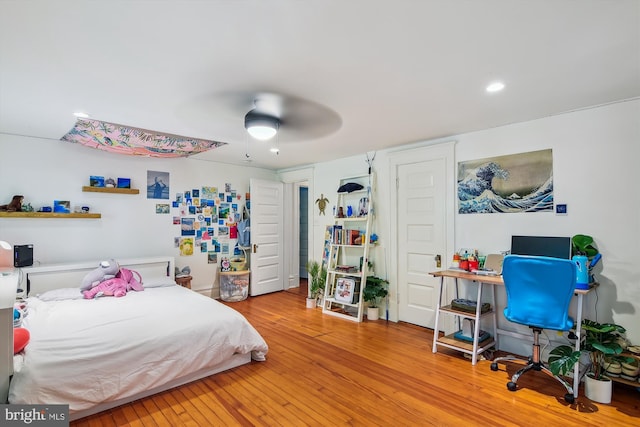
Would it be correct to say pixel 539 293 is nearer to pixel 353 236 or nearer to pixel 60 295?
pixel 353 236

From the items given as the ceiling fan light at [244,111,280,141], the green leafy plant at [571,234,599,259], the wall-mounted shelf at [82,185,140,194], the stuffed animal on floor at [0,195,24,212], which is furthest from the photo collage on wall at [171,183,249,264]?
the green leafy plant at [571,234,599,259]

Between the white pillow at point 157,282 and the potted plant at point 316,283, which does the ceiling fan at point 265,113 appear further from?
the potted plant at point 316,283

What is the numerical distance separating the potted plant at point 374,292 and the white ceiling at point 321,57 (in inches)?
87.6

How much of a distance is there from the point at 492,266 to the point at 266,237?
3689 millimetres

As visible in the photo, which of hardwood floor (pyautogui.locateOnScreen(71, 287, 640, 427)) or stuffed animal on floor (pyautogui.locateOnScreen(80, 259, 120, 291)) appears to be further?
stuffed animal on floor (pyautogui.locateOnScreen(80, 259, 120, 291))

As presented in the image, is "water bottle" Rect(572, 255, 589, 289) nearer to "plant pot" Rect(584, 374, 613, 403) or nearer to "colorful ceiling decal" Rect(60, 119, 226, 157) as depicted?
"plant pot" Rect(584, 374, 613, 403)

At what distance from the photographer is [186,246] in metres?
5.02

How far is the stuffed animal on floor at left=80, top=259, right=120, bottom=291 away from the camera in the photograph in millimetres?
3539

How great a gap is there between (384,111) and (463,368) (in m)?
2.48

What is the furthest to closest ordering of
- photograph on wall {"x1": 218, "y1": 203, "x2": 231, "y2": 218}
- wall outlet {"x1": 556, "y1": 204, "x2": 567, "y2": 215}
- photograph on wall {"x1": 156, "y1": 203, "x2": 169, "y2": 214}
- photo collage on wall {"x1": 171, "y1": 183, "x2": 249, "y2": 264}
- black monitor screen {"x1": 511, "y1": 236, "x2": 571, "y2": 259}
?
photograph on wall {"x1": 218, "y1": 203, "x2": 231, "y2": 218}, photo collage on wall {"x1": 171, "y1": 183, "x2": 249, "y2": 264}, photograph on wall {"x1": 156, "y1": 203, "x2": 169, "y2": 214}, wall outlet {"x1": 556, "y1": 204, "x2": 567, "y2": 215}, black monitor screen {"x1": 511, "y1": 236, "x2": 571, "y2": 259}

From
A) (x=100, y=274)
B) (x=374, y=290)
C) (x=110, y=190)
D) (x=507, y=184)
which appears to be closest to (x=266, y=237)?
(x=374, y=290)

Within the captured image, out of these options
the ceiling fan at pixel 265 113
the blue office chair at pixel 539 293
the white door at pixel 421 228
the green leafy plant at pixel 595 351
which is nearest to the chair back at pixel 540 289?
the blue office chair at pixel 539 293

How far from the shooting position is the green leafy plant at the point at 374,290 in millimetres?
4227

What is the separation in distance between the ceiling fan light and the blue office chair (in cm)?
229
